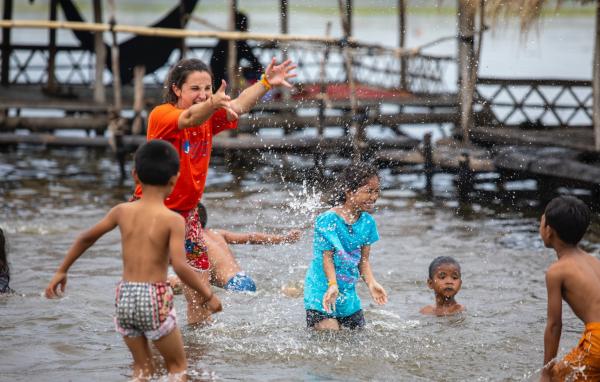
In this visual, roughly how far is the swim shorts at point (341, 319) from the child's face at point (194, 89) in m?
1.48

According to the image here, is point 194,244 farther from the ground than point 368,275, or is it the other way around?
point 194,244

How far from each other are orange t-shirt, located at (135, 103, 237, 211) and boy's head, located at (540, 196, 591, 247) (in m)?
2.09

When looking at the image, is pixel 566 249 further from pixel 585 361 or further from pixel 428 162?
pixel 428 162

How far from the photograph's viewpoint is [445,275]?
723cm

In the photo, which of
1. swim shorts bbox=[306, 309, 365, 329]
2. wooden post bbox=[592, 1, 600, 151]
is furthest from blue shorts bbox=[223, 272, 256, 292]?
wooden post bbox=[592, 1, 600, 151]

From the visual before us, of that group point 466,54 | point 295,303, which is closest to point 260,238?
point 295,303

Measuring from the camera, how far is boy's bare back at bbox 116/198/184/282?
4.88 metres

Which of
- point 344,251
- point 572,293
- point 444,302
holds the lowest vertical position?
point 444,302

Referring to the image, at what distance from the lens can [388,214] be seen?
39.5ft

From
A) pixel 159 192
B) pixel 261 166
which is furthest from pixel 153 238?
pixel 261 166

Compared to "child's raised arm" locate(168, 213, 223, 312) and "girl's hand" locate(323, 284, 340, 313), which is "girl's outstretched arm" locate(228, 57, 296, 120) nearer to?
"girl's hand" locate(323, 284, 340, 313)

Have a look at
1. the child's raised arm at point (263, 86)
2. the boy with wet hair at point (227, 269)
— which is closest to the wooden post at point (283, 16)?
the boy with wet hair at point (227, 269)

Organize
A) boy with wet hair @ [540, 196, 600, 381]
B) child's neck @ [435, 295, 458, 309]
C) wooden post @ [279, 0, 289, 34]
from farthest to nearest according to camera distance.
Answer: wooden post @ [279, 0, 289, 34] < child's neck @ [435, 295, 458, 309] < boy with wet hair @ [540, 196, 600, 381]

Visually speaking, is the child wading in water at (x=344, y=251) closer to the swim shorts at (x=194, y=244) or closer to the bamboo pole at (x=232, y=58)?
the swim shorts at (x=194, y=244)
